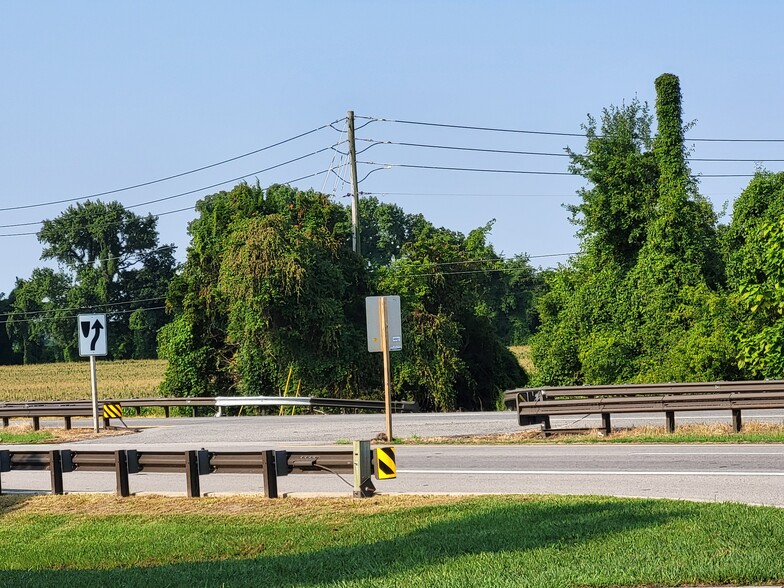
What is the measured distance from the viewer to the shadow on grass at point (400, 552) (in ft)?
28.5

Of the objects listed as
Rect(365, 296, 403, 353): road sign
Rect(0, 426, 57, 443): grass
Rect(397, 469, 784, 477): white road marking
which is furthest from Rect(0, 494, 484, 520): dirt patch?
Rect(0, 426, 57, 443): grass

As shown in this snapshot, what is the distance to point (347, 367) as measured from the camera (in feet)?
136

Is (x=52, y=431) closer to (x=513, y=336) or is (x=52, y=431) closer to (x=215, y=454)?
(x=215, y=454)

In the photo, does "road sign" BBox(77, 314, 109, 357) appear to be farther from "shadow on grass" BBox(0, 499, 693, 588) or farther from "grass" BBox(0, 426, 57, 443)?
"shadow on grass" BBox(0, 499, 693, 588)

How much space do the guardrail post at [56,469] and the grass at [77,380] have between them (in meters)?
39.5

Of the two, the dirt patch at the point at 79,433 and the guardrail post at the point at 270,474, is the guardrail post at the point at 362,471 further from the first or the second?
the dirt patch at the point at 79,433

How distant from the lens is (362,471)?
522 inches

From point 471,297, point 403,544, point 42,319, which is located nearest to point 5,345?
point 42,319

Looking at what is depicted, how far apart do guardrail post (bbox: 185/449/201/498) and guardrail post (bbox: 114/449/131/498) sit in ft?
3.68

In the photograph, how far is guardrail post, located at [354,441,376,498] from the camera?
43.4ft

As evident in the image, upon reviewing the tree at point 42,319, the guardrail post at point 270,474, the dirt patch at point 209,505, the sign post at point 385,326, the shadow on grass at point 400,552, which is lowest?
the dirt patch at point 209,505

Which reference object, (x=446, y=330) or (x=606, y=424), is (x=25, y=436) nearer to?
(x=606, y=424)

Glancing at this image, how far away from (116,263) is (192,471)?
267 ft

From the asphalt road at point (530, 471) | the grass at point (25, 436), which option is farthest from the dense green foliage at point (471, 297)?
the asphalt road at point (530, 471)
